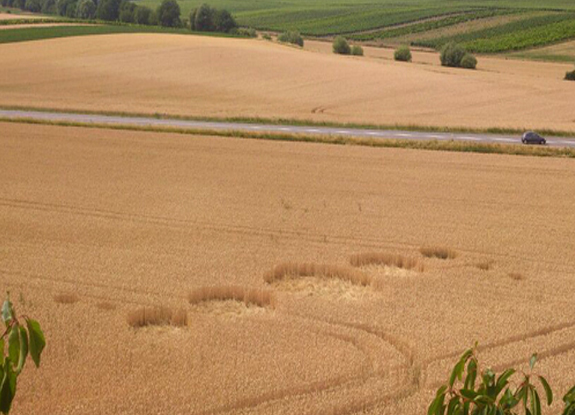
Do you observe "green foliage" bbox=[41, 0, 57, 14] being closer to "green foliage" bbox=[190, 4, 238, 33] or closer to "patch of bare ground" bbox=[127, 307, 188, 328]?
"green foliage" bbox=[190, 4, 238, 33]

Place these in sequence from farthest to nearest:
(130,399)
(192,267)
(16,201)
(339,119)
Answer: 1. (339,119)
2. (16,201)
3. (192,267)
4. (130,399)

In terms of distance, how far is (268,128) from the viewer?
154 ft

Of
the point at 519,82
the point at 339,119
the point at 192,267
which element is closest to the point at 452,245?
the point at 192,267

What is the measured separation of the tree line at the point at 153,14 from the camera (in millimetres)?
122250

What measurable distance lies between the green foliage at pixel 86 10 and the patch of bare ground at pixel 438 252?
5539 inches

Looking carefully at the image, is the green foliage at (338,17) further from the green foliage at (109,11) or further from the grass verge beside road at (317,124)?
the grass verge beside road at (317,124)

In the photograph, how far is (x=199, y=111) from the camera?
185 feet

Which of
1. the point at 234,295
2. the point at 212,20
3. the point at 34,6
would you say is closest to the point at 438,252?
the point at 234,295

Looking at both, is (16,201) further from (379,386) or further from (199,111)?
(199,111)

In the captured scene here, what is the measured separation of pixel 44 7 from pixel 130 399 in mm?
179897

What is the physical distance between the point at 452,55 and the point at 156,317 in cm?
8551

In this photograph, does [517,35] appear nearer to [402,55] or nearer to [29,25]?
[402,55]

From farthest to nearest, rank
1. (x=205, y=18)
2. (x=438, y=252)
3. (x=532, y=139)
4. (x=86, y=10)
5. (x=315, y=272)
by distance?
(x=86, y=10) → (x=205, y=18) → (x=532, y=139) → (x=438, y=252) → (x=315, y=272)

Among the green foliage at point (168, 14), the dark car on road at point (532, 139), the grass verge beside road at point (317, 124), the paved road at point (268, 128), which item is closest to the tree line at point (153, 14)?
the green foliage at point (168, 14)
